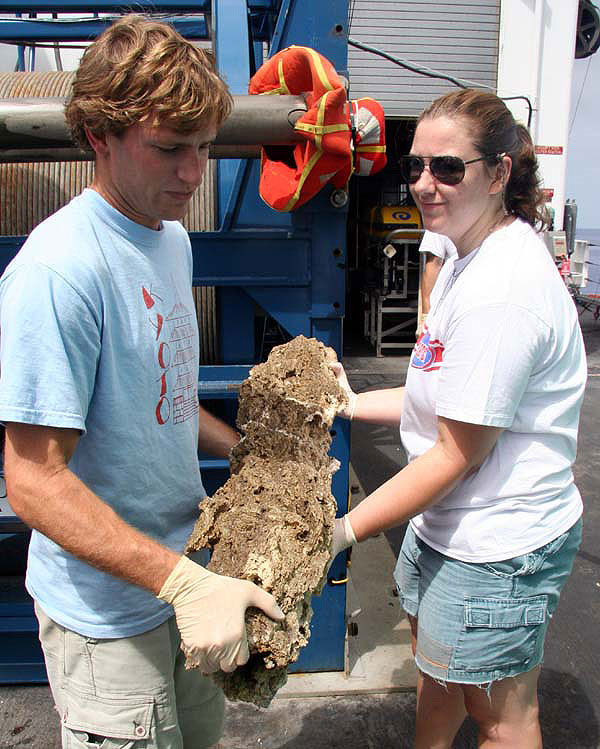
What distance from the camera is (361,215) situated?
11.8 m

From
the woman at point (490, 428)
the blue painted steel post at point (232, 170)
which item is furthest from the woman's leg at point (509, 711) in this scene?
the blue painted steel post at point (232, 170)

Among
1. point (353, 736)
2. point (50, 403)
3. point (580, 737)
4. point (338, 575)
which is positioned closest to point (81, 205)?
point (50, 403)

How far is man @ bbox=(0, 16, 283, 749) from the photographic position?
4.18 ft

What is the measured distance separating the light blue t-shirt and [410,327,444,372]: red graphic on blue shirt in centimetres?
67

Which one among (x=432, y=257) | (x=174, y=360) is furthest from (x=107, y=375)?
(x=432, y=257)

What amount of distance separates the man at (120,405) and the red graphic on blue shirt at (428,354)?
67cm

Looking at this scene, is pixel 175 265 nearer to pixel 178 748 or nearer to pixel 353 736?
pixel 178 748

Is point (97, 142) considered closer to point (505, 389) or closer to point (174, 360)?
point (174, 360)

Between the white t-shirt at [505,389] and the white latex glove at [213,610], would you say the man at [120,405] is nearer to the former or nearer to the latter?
the white latex glove at [213,610]

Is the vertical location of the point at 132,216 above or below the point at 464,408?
above

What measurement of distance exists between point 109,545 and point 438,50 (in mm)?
9048

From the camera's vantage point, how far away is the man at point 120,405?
1273 mm

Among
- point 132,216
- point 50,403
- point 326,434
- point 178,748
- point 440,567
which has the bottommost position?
point 178,748

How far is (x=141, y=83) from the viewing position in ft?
4.27
